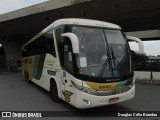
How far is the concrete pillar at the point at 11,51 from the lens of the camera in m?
43.9

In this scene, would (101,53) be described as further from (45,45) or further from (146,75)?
(146,75)

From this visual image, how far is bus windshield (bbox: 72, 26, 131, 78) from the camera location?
8.05 m

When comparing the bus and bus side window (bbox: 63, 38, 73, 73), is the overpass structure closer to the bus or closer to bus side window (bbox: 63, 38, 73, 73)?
the bus

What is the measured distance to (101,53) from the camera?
8383 mm

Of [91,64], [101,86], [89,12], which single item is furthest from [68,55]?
[89,12]

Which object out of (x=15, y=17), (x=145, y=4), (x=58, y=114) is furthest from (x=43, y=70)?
(x=15, y=17)

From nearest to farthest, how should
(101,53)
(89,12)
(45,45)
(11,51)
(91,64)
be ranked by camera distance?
(91,64)
(101,53)
(45,45)
(89,12)
(11,51)

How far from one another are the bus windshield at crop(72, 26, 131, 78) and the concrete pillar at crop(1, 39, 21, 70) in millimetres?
36547

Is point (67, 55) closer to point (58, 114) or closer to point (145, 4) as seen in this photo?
point (58, 114)

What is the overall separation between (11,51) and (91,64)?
3830 cm

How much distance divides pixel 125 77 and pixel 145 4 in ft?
38.1

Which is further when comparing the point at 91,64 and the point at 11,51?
the point at 11,51

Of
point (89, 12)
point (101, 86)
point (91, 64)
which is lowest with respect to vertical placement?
point (101, 86)

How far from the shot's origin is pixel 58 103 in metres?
10.1
